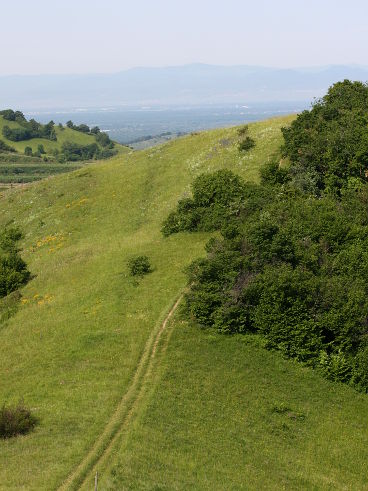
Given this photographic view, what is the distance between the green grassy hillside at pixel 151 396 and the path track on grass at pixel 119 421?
8 cm

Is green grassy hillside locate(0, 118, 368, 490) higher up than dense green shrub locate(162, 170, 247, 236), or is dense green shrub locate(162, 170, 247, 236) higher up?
dense green shrub locate(162, 170, 247, 236)

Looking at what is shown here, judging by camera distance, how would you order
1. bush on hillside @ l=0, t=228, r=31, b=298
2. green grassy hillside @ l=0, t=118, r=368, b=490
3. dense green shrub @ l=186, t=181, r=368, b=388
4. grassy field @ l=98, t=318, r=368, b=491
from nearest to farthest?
grassy field @ l=98, t=318, r=368, b=491, green grassy hillside @ l=0, t=118, r=368, b=490, dense green shrub @ l=186, t=181, r=368, b=388, bush on hillside @ l=0, t=228, r=31, b=298

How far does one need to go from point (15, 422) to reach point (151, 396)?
664 cm

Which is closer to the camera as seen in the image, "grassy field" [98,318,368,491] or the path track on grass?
the path track on grass

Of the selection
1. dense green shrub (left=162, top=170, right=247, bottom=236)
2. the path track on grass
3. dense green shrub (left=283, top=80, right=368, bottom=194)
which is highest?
dense green shrub (left=283, top=80, right=368, bottom=194)

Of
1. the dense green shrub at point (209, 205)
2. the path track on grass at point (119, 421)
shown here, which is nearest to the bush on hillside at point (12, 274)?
the dense green shrub at point (209, 205)

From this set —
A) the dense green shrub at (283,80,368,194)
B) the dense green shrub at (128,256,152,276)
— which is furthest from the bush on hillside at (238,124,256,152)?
the dense green shrub at (128,256,152,276)

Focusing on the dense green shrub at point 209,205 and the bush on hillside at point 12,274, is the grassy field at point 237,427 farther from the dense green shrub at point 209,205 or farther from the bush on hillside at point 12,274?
the bush on hillside at point 12,274

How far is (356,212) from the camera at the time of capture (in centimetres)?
4022

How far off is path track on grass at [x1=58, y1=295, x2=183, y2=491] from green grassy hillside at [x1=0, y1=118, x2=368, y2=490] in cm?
8

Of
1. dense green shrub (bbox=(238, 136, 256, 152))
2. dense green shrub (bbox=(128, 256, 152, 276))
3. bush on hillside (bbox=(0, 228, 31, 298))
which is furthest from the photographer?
dense green shrub (bbox=(238, 136, 256, 152))

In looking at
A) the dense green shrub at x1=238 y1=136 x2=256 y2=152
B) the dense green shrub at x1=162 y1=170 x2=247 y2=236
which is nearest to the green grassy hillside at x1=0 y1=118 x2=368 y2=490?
the dense green shrub at x1=162 y1=170 x2=247 y2=236

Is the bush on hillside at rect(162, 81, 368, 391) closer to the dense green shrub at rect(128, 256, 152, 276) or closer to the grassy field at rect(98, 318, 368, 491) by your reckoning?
the grassy field at rect(98, 318, 368, 491)

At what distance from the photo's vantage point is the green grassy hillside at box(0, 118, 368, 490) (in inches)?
854
